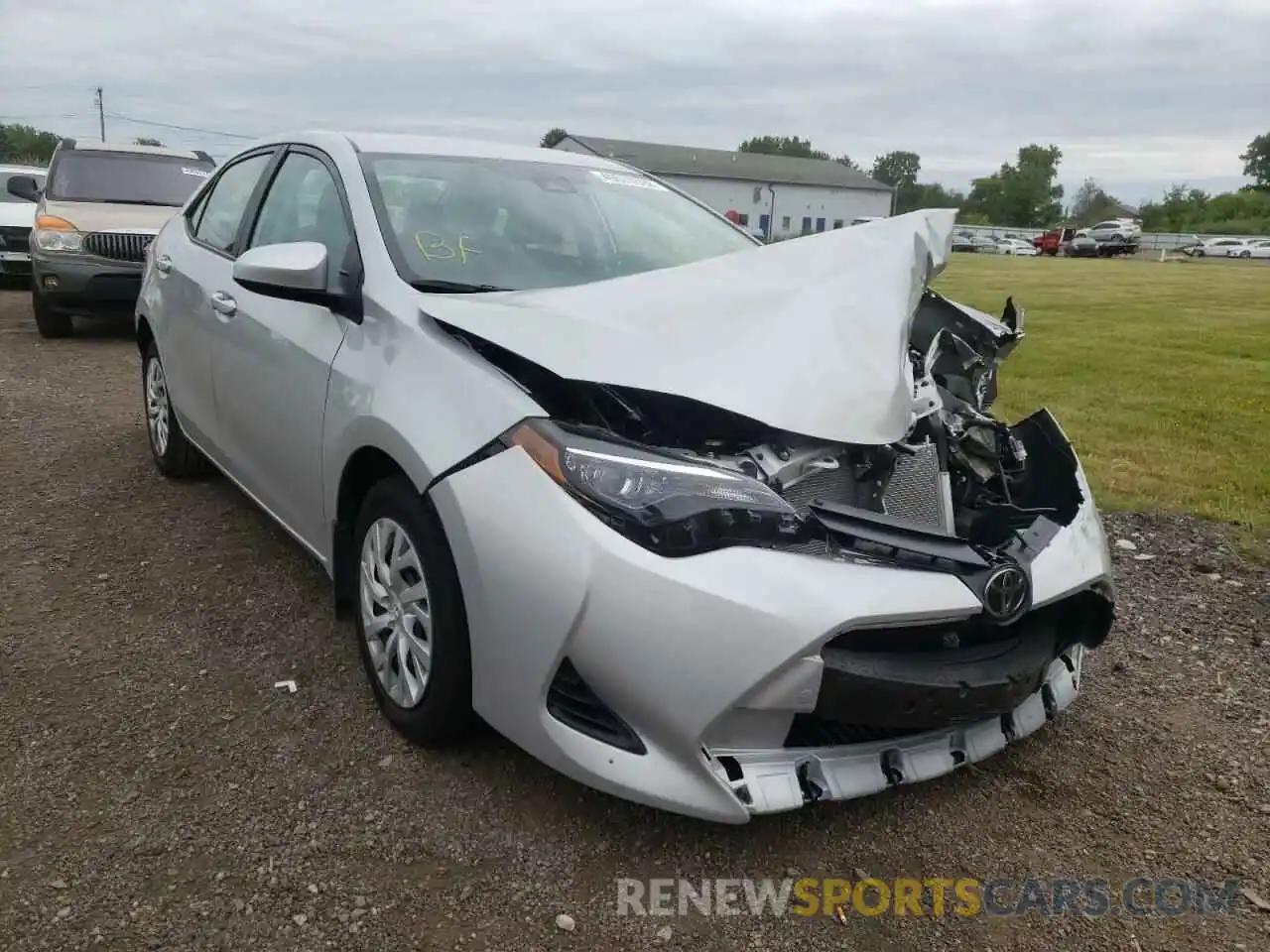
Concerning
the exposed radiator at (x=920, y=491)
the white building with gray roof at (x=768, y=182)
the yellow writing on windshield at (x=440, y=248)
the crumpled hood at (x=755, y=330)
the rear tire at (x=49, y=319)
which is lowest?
Answer: the rear tire at (x=49, y=319)

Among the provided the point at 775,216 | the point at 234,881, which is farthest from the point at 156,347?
the point at 775,216

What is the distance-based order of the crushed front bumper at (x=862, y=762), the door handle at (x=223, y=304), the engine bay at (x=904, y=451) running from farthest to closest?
the door handle at (x=223, y=304), the engine bay at (x=904, y=451), the crushed front bumper at (x=862, y=762)

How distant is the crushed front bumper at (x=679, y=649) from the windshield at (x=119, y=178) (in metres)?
8.73

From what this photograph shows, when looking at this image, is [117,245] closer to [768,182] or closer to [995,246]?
[995,246]

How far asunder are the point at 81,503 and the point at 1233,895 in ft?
15.4

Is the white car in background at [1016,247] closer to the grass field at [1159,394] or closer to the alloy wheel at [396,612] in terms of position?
the grass field at [1159,394]

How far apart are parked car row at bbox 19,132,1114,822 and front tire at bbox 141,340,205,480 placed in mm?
1386

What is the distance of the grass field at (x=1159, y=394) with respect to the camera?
541cm

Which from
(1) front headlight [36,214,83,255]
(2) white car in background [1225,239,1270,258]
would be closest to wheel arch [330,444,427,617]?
(1) front headlight [36,214,83,255]

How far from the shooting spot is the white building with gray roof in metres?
65.8

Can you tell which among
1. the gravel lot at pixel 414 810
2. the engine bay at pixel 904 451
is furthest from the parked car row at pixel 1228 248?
the gravel lot at pixel 414 810

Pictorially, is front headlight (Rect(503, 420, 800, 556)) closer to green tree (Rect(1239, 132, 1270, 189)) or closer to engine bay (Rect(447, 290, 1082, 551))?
engine bay (Rect(447, 290, 1082, 551))

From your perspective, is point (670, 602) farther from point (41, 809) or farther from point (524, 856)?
point (41, 809)

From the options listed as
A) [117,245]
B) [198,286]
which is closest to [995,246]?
[117,245]
